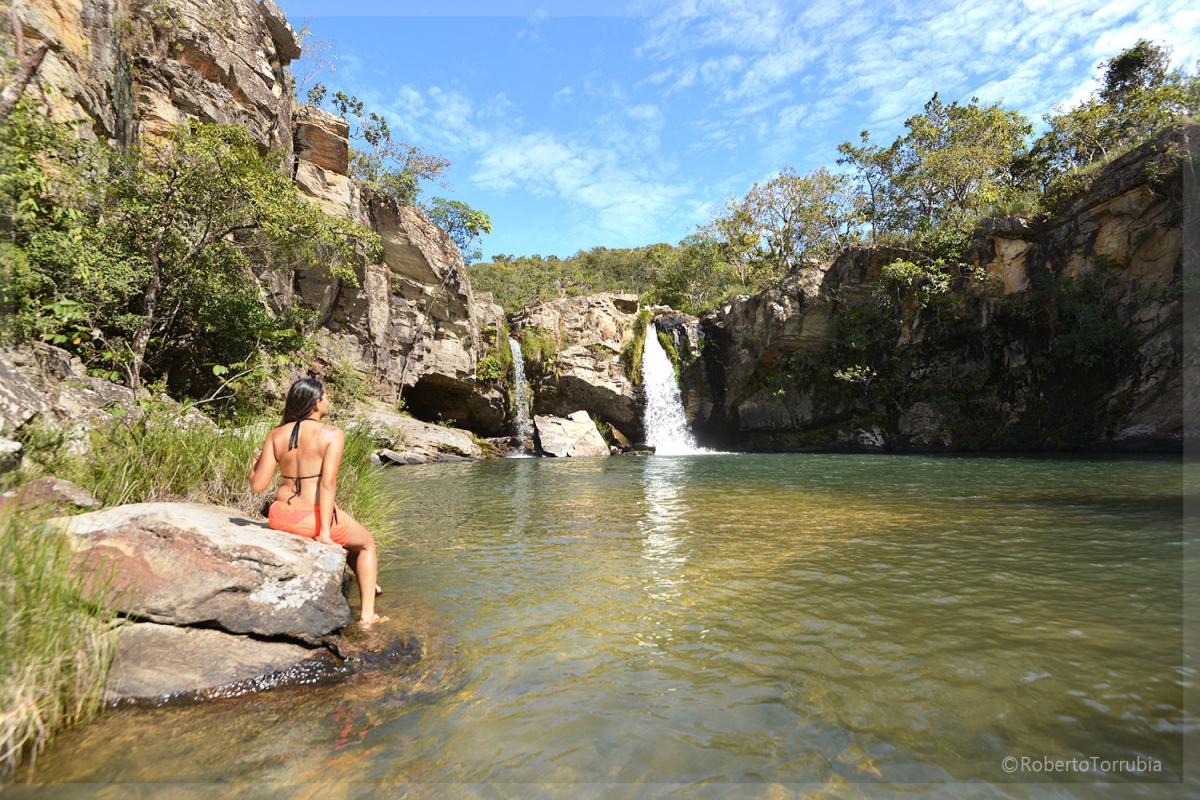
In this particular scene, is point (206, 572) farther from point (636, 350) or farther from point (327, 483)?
point (636, 350)

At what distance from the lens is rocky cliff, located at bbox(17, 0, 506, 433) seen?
11.9 m

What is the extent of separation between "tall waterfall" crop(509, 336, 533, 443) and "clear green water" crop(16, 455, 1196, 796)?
24.1 metres

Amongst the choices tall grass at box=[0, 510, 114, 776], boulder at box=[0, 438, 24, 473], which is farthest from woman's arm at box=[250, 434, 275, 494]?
boulder at box=[0, 438, 24, 473]

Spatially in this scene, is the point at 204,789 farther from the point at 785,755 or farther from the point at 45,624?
the point at 785,755

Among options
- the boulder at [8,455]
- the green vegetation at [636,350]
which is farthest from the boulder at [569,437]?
the boulder at [8,455]

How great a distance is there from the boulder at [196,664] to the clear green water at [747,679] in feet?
0.55

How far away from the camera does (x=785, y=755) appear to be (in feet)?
8.86

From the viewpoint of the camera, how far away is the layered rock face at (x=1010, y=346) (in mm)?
20578

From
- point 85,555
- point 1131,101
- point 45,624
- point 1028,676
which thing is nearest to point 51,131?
point 85,555

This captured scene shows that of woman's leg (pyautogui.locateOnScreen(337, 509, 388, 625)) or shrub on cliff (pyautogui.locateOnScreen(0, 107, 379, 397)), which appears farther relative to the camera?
shrub on cliff (pyautogui.locateOnScreen(0, 107, 379, 397))

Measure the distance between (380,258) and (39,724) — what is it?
27318 mm

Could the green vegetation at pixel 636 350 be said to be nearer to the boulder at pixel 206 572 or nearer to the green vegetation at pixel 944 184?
the green vegetation at pixel 944 184

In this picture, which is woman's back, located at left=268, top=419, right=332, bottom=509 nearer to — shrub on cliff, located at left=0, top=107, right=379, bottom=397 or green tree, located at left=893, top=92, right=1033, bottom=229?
shrub on cliff, located at left=0, top=107, right=379, bottom=397

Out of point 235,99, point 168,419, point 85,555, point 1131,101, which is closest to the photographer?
point 85,555
